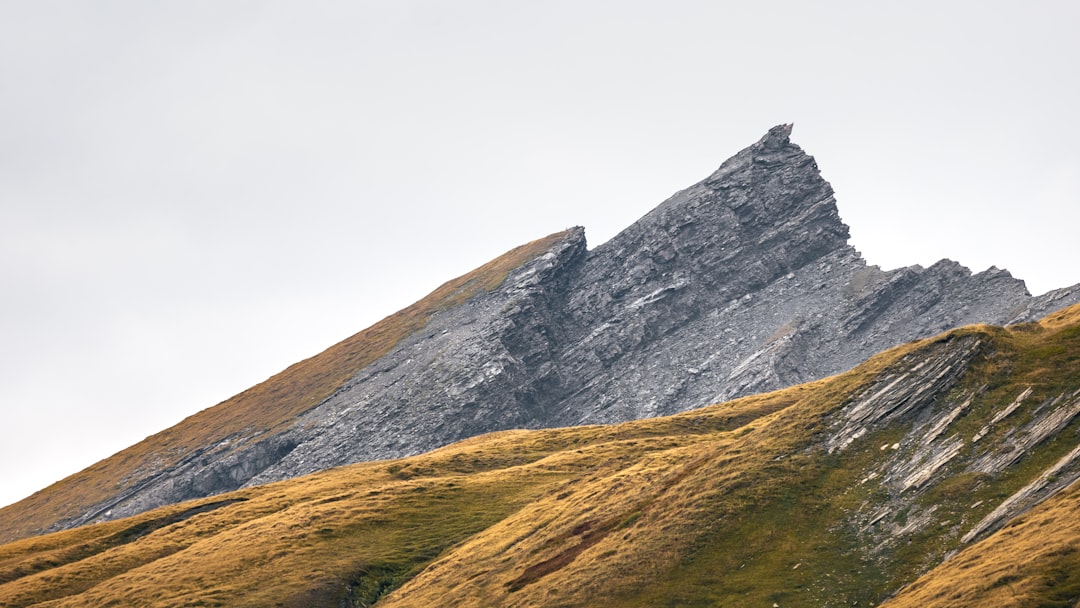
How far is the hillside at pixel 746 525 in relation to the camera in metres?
54.7

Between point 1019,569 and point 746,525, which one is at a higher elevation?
point 746,525

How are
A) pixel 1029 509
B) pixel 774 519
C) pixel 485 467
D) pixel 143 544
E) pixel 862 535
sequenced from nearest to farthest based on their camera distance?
1. pixel 1029 509
2. pixel 862 535
3. pixel 774 519
4. pixel 143 544
5. pixel 485 467

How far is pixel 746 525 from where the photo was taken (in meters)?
67.6

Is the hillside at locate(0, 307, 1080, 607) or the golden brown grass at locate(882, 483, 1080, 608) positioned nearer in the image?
the golden brown grass at locate(882, 483, 1080, 608)

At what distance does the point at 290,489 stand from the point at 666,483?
250 ft

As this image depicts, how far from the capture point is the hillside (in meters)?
54.7

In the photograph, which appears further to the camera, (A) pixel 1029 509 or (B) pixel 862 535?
(B) pixel 862 535

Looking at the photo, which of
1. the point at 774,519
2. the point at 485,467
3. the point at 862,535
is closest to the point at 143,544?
the point at 485,467

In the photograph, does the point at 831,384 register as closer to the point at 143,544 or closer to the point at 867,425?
the point at 867,425

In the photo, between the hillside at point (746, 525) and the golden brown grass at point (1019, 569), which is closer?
the golden brown grass at point (1019, 569)

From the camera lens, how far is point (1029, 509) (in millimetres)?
51531

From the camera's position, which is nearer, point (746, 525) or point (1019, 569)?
point (1019, 569)

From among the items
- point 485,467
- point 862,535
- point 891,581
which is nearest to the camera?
point 891,581

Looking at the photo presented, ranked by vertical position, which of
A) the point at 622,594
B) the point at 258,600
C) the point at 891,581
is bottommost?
the point at 891,581
